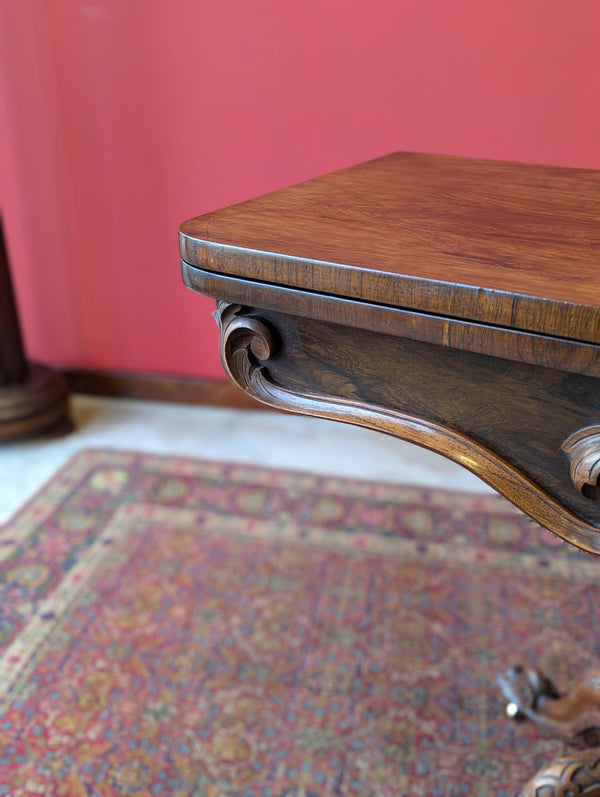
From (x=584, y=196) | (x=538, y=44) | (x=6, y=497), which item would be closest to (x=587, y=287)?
(x=584, y=196)

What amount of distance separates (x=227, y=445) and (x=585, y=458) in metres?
1.85

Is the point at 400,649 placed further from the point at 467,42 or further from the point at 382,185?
the point at 467,42

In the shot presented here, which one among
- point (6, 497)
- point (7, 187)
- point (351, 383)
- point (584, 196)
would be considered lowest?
point (6, 497)

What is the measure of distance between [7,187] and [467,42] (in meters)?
1.53

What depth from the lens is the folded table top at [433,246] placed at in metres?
0.70

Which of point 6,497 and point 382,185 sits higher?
point 382,185

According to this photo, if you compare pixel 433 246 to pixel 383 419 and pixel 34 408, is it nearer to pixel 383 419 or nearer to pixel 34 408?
pixel 383 419

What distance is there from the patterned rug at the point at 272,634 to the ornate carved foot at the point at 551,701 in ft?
0.13

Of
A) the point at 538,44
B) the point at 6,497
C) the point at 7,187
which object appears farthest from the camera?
the point at 7,187

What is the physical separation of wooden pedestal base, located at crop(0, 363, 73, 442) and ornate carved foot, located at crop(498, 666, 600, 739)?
1.62 m

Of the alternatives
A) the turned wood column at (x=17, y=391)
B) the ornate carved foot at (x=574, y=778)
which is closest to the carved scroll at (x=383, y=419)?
the ornate carved foot at (x=574, y=778)

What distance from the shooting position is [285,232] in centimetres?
86

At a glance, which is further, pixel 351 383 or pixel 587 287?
pixel 351 383

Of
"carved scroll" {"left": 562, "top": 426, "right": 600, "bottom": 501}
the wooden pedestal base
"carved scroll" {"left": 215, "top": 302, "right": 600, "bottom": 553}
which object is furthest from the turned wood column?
"carved scroll" {"left": 562, "top": 426, "right": 600, "bottom": 501}
